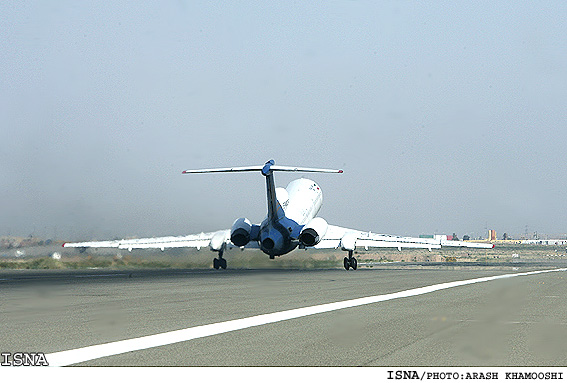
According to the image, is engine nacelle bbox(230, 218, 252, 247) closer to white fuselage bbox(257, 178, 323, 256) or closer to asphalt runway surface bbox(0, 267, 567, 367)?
white fuselage bbox(257, 178, 323, 256)

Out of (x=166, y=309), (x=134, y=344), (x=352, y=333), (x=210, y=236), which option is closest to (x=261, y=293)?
(x=166, y=309)

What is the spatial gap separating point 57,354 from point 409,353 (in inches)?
200

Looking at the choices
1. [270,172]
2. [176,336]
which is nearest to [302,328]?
[176,336]

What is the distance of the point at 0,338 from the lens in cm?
1220

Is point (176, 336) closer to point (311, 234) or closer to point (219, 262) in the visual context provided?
point (311, 234)

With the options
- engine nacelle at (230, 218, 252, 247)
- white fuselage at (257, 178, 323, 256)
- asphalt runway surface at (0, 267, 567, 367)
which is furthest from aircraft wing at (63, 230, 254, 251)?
asphalt runway surface at (0, 267, 567, 367)

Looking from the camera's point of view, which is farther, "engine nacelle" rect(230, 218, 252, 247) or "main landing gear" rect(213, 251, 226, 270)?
"main landing gear" rect(213, 251, 226, 270)

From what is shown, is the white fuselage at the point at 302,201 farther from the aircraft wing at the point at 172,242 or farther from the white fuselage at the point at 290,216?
the aircraft wing at the point at 172,242

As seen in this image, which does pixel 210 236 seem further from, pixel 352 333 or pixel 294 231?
pixel 352 333

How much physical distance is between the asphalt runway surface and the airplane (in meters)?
23.7

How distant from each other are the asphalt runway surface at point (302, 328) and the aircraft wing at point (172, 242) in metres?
28.1

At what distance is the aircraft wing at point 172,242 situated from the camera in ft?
170

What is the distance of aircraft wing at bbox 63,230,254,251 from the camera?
51.9 metres

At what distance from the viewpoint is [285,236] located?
4834 centimetres
